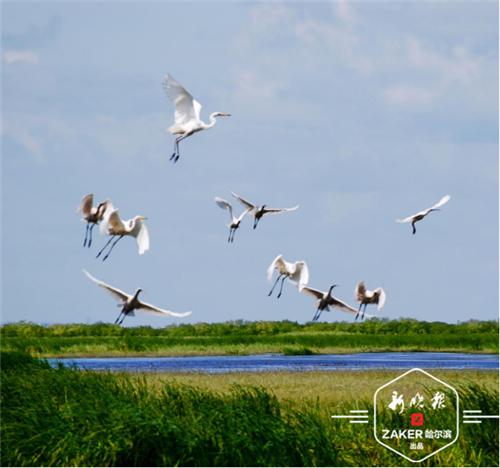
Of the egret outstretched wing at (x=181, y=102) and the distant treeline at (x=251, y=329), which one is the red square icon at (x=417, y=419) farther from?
the distant treeline at (x=251, y=329)

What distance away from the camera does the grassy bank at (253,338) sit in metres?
31.2

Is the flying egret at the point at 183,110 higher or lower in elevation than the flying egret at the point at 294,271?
higher

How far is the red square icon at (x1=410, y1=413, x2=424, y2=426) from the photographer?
38.1 ft

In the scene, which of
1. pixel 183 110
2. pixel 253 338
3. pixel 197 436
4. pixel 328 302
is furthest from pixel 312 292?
pixel 253 338

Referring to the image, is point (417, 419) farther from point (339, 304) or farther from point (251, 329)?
point (251, 329)

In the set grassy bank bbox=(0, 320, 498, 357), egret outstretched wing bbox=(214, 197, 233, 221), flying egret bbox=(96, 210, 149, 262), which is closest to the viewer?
flying egret bbox=(96, 210, 149, 262)

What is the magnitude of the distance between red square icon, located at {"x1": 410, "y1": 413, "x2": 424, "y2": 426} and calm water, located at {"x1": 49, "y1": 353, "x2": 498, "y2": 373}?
34.6ft

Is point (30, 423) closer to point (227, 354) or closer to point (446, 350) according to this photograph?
point (227, 354)

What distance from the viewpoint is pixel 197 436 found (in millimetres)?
10734

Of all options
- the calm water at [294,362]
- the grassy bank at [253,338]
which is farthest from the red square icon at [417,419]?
the grassy bank at [253,338]

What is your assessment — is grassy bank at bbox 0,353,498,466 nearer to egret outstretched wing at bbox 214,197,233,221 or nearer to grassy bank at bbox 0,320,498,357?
egret outstretched wing at bbox 214,197,233,221

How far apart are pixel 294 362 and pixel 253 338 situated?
316 inches

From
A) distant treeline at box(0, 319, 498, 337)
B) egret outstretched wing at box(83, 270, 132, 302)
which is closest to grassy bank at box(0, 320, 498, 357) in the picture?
distant treeline at box(0, 319, 498, 337)

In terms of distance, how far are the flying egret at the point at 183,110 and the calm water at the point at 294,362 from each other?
775 cm
